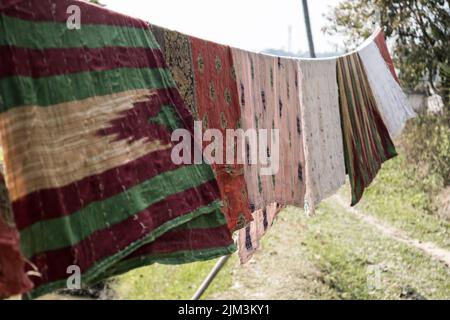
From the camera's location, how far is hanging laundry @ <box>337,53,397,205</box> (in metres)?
3.26

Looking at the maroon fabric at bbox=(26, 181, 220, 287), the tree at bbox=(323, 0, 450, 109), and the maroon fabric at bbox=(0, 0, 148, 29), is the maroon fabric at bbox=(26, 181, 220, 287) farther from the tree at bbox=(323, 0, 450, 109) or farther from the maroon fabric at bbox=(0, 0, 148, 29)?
the tree at bbox=(323, 0, 450, 109)

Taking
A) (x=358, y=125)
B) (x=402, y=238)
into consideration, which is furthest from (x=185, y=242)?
(x=402, y=238)

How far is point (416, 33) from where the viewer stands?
28.7ft

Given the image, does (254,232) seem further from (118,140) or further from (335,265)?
(335,265)

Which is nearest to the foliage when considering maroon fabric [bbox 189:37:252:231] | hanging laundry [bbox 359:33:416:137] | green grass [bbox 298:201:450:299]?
green grass [bbox 298:201:450:299]

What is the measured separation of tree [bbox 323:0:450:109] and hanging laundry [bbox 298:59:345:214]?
18.3 feet

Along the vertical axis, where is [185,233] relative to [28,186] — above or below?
below

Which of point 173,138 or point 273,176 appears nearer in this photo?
point 173,138

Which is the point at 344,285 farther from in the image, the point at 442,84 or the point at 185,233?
the point at 185,233
